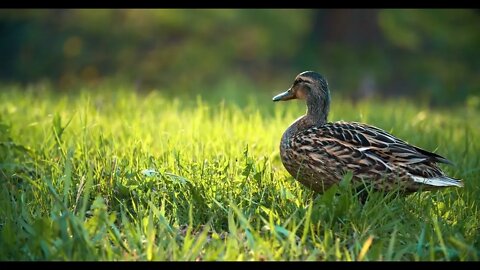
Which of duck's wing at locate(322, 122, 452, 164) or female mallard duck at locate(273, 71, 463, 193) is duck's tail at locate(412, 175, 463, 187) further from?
duck's wing at locate(322, 122, 452, 164)

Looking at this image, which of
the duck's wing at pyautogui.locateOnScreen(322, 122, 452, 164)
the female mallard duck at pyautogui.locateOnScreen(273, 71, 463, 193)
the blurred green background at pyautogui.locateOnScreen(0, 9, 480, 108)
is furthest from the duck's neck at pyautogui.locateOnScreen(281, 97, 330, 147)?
the blurred green background at pyautogui.locateOnScreen(0, 9, 480, 108)

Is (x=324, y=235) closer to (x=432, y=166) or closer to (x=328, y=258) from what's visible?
(x=328, y=258)

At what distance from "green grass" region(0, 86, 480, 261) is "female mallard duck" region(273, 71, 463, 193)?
0.45 ft

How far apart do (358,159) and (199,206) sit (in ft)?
3.61

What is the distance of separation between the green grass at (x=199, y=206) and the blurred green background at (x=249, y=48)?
881cm

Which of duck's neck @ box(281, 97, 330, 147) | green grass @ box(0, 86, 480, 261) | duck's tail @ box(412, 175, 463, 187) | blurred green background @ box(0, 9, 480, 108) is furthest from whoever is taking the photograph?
blurred green background @ box(0, 9, 480, 108)

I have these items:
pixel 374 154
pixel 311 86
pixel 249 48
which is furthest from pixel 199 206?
pixel 249 48

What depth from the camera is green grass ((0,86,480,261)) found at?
12.1ft

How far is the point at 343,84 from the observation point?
52.7 ft

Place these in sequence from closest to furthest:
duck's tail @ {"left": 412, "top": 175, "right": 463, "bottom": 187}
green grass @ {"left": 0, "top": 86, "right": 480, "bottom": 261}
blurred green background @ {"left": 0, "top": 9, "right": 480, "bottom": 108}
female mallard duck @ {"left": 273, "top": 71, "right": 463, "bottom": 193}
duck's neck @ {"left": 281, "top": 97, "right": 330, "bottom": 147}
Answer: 1. green grass @ {"left": 0, "top": 86, "right": 480, "bottom": 261}
2. duck's tail @ {"left": 412, "top": 175, "right": 463, "bottom": 187}
3. female mallard duck @ {"left": 273, "top": 71, "right": 463, "bottom": 193}
4. duck's neck @ {"left": 281, "top": 97, "right": 330, "bottom": 147}
5. blurred green background @ {"left": 0, "top": 9, "right": 480, "bottom": 108}

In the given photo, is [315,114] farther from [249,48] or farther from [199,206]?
[249,48]

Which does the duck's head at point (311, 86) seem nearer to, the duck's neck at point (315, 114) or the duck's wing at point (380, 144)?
the duck's neck at point (315, 114)

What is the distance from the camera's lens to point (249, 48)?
Answer: 17156 mm

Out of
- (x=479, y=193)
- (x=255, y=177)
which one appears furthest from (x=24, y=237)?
(x=479, y=193)
